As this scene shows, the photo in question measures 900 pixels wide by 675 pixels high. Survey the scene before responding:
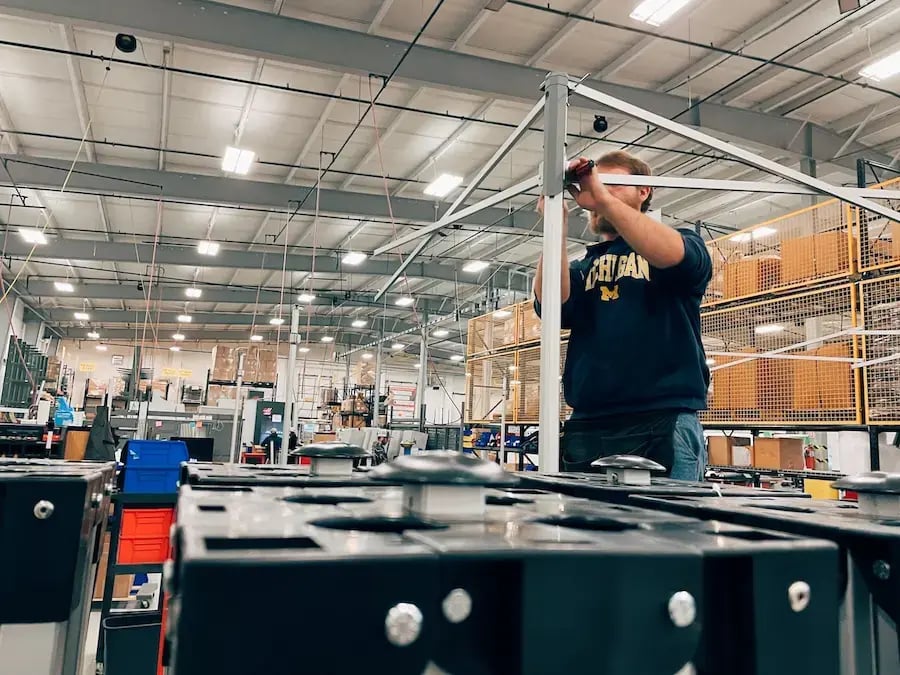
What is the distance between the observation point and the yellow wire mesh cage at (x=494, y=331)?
29.0 ft

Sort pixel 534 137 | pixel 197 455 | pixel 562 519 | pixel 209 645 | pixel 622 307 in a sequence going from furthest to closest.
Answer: pixel 534 137
pixel 197 455
pixel 622 307
pixel 562 519
pixel 209 645

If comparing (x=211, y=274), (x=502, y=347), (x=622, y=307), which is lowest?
(x=622, y=307)

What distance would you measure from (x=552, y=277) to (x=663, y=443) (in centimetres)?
52

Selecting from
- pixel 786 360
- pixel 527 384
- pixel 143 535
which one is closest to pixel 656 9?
pixel 786 360

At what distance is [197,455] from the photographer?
6414mm

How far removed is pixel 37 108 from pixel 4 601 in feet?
32.6

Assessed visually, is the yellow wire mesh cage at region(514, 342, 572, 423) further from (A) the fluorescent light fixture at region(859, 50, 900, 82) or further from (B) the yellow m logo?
(B) the yellow m logo

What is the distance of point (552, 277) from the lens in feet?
5.93

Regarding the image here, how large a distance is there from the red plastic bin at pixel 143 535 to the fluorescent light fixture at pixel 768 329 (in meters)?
4.75

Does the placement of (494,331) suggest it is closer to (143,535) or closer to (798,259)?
(798,259)

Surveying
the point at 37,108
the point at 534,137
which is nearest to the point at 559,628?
the point at 534,137

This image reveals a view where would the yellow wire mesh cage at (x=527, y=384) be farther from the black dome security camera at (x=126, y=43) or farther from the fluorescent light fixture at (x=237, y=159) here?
the black dome security camera at (x=126, y=43)

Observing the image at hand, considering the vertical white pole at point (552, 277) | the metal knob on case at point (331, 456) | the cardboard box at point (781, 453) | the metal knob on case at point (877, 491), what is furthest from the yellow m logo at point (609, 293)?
the cardboard box at point (781, 453)

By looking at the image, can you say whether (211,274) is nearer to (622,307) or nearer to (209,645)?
(622,307)
